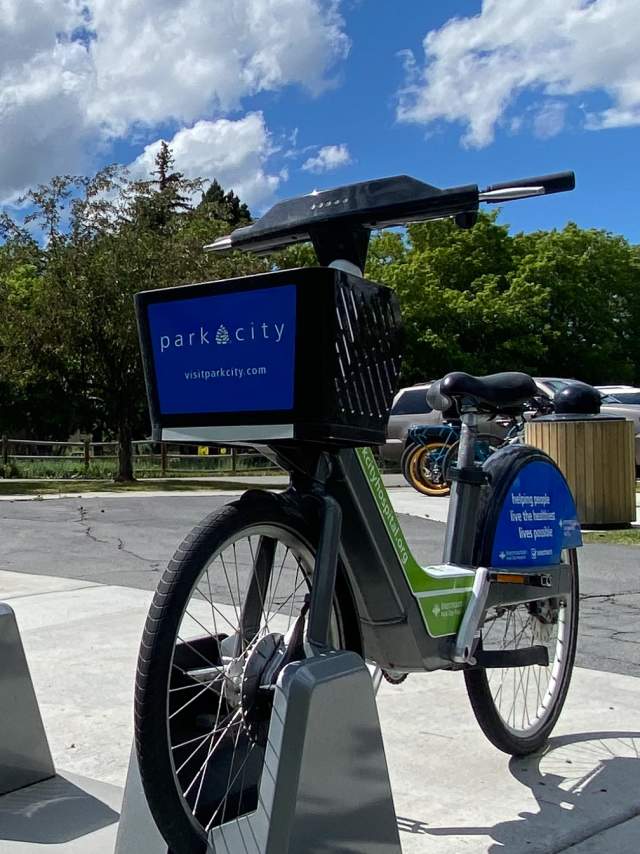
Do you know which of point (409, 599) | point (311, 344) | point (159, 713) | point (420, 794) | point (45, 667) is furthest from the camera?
point (45, 667)

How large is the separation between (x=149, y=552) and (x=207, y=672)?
6.65 m

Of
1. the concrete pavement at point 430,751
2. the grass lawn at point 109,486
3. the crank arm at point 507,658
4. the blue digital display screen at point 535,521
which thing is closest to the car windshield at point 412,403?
the grass lawn at point 109,486

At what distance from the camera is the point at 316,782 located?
2.22m

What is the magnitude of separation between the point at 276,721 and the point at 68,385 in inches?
825

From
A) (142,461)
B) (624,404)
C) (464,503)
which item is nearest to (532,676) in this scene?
(464,503)

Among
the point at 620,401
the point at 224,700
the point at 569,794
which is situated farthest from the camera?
the point at 620,401

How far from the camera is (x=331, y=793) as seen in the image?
2262 mm

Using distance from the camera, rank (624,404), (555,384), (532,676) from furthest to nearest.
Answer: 1. (624,404)
2. (555,384)
3. (532,676)

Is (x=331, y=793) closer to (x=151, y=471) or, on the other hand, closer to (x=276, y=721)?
(x=276, y=721)

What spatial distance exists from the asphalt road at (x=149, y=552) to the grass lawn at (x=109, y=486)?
298 cm

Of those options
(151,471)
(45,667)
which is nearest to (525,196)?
(45,667)

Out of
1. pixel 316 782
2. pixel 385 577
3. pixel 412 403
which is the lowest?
pixel 316 782

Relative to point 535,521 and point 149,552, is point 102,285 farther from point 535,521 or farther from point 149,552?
point 535,521

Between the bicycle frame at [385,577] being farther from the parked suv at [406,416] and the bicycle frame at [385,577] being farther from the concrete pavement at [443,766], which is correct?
the parked suv at [406,416]
